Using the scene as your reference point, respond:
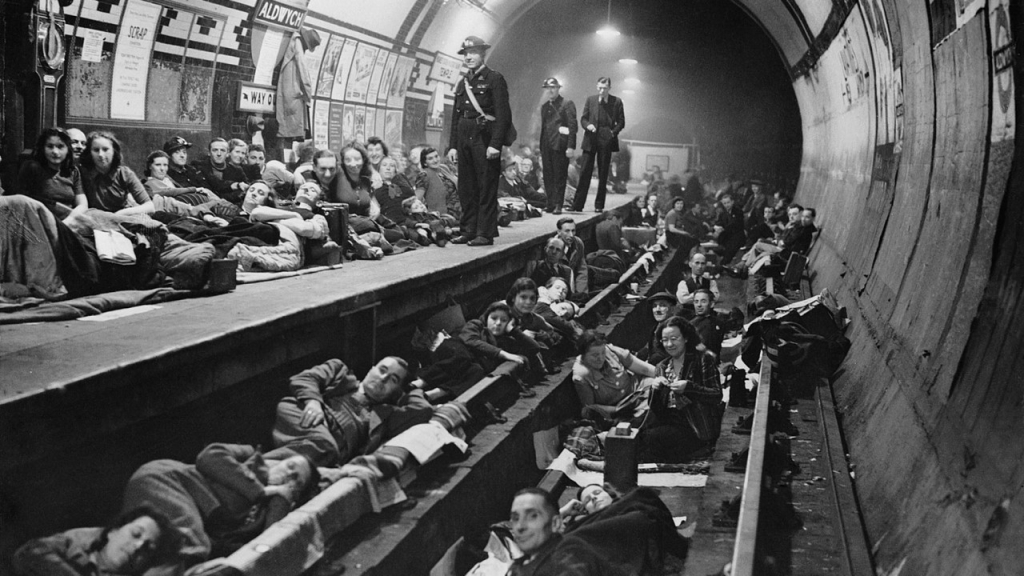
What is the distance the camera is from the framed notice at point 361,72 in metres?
17.0

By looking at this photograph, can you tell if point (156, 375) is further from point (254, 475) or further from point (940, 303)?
point (940, 303)

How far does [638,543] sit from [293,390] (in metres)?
2.20

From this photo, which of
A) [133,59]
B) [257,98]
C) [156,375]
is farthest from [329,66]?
[156,375]

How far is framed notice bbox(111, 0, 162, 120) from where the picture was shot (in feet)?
35.1

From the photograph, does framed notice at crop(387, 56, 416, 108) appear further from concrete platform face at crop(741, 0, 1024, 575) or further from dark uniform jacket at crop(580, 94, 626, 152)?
concrete platform face at crop(741, 0, 1024, 575)

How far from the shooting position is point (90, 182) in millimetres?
8227

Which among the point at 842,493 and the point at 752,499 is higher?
the point at 752,499

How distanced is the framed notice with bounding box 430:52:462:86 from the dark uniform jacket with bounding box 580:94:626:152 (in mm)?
3880

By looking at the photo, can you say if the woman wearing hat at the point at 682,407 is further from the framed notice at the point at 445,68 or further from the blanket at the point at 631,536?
the framed notice at the point at 445,68

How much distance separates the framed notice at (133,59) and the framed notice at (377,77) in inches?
274

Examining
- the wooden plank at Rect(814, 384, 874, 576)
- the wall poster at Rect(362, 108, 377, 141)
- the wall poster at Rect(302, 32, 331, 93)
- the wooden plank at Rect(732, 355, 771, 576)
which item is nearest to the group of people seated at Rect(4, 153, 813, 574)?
the wooden plank at Rect(732, 355, 771, 576)

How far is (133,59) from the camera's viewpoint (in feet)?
36.2

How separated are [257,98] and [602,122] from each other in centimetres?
670

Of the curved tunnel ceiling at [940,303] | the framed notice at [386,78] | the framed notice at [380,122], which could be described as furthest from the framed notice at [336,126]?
the curved tunnel ceiling at [940,303]
